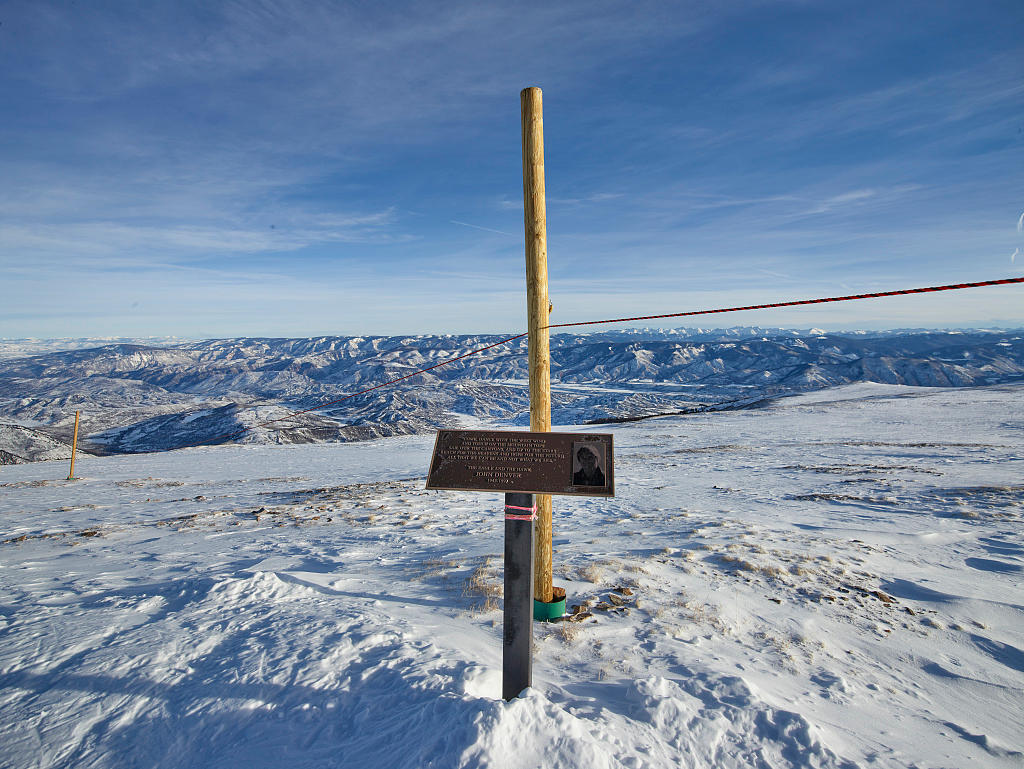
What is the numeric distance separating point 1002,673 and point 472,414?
15518 centimetres

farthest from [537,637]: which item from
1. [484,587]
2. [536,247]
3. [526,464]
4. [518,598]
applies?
[536,247]

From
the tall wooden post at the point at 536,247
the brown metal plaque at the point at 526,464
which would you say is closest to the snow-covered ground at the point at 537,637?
the brown metal plaque at the point at 526,464

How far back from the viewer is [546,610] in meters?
5.55

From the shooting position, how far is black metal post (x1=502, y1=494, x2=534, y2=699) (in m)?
3.69

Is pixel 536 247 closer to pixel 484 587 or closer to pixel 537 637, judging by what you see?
pixel 537 637

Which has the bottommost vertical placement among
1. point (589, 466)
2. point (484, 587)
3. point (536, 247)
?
point (484, 587)

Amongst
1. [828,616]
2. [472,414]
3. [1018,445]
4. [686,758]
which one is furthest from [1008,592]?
[472,414]

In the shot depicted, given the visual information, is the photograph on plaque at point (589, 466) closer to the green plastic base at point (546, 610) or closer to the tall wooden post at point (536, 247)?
the tall wooden post at point (536, 247)

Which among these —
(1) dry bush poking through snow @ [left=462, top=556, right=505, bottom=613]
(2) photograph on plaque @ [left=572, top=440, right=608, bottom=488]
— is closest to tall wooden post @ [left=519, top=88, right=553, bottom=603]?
(2) photograph on plaque @ [left=572, top=440, right=608, bottom=488]

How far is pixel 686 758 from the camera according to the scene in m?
3.32

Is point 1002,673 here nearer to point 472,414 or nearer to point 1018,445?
point 1018,445

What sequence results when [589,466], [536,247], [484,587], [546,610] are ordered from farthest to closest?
[484,587] → [546,610] → [536,247] → [589,466]

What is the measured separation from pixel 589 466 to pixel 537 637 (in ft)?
8.33

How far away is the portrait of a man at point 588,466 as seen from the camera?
3.87 meters
